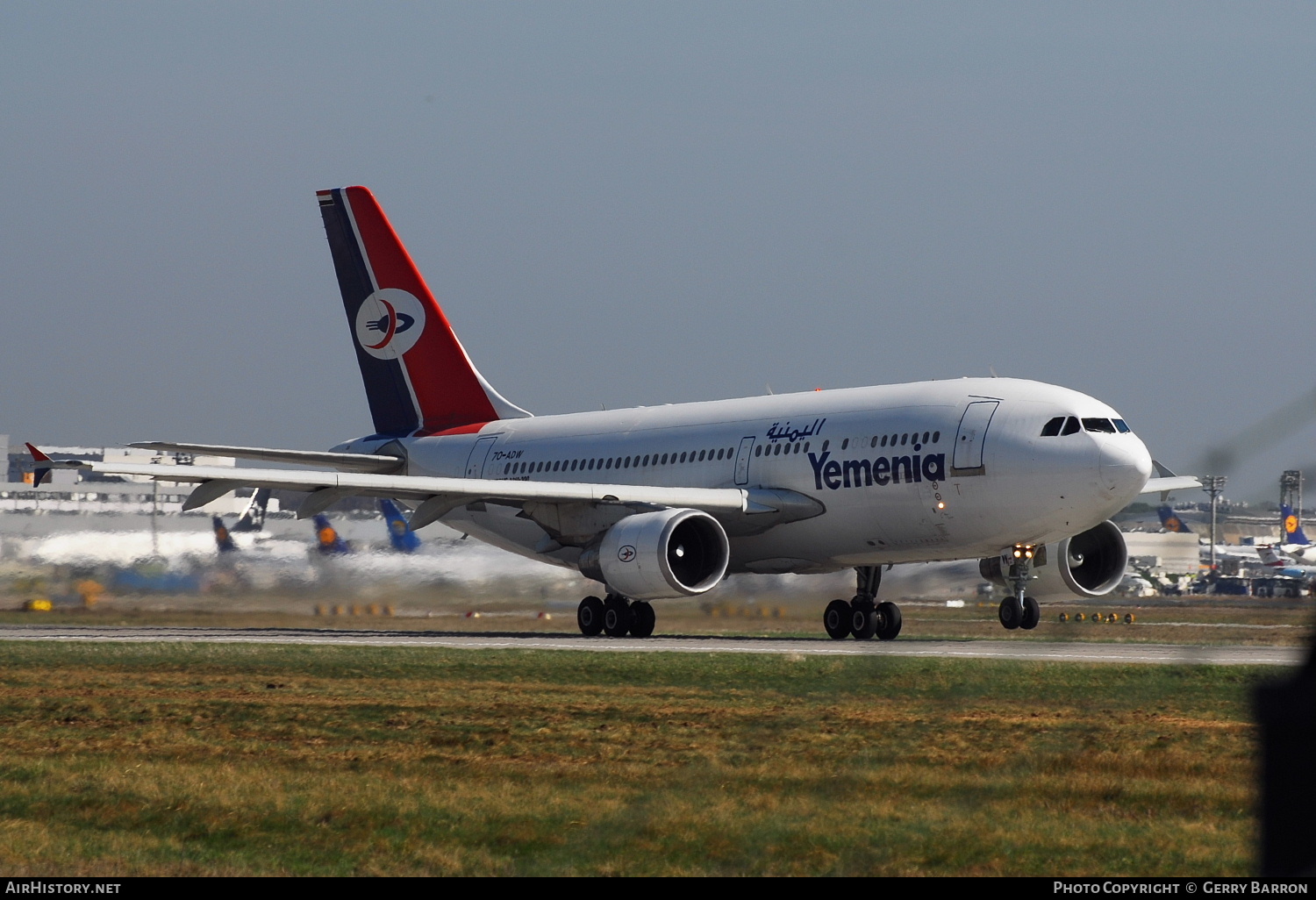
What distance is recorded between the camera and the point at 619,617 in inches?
1172

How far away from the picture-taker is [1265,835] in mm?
4211

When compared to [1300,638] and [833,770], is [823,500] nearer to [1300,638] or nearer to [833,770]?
[833,770]

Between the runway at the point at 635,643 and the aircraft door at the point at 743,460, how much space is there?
2.91 m

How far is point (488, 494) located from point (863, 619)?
23.0 feet

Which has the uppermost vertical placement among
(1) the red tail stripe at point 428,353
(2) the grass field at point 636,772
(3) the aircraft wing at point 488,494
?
(1) the red tail stripe at point 428,353

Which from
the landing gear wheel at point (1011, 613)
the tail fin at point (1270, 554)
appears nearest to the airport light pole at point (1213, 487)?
the tail fin at point (1270, 554)

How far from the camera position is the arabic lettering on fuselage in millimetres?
29359

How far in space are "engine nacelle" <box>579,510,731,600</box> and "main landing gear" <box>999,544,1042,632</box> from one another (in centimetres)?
479

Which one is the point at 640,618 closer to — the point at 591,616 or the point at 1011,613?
the point at 591,616

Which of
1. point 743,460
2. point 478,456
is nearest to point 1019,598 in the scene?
point 743,460

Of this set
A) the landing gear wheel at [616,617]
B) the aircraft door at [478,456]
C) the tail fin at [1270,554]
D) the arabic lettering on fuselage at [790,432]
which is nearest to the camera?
the tail fin at [1270,554]

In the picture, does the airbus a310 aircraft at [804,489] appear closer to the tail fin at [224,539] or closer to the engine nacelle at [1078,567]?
the engine nacelle at [1078,567]

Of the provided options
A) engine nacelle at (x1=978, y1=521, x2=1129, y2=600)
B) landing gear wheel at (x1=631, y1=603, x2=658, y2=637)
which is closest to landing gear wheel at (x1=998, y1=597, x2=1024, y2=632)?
engine nacelle at (x1=978, y1=521, x2=1129, y2=600)

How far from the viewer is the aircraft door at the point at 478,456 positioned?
36188 mm
